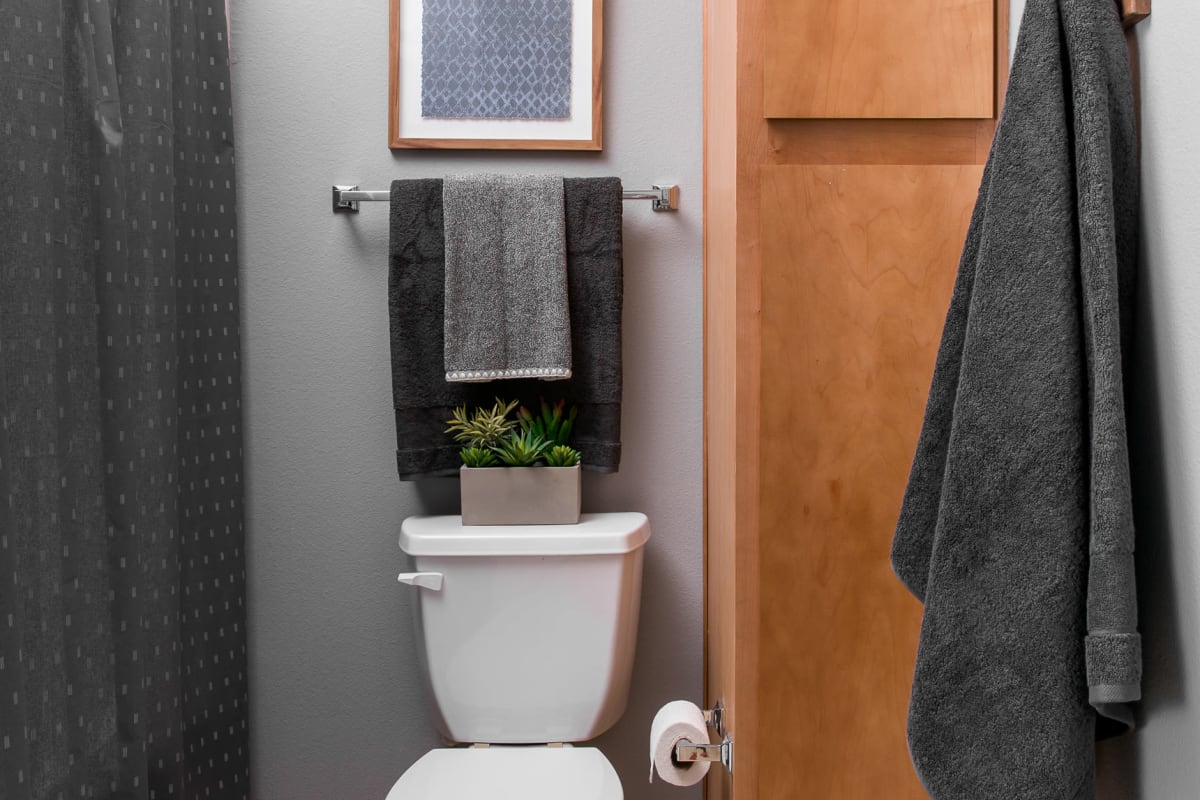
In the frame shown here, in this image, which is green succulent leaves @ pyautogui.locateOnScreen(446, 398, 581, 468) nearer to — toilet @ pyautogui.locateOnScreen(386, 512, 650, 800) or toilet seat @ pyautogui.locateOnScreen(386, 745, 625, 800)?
toilet @ pyautogui.locateOnScreen(386, 512, 650, 800)

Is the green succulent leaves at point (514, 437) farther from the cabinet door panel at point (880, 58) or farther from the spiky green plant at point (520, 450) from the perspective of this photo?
the cabinet door panel at point (880, 58)

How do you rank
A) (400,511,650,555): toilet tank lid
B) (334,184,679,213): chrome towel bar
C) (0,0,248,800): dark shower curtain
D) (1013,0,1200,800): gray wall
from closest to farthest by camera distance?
(1013,0,1200,800): gray wall, (0,0,248,800): dark shower curtain, (400,511,650,555): toilet tank lid, (334,184,679,213): chrome towel bar

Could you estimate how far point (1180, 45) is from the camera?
559 mm

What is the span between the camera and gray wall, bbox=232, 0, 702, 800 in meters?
1.55

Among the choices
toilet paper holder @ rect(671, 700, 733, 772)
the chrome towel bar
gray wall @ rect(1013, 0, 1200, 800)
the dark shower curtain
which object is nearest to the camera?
gray wall @ rect(1013, 0, 1200, 800)

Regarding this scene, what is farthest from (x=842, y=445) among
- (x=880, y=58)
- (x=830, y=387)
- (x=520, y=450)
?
(x=520, y=450)

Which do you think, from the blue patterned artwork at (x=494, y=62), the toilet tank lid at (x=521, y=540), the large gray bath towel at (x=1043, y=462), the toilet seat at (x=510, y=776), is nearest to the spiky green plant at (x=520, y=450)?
the toilet tank lid at (x=521, y=540)

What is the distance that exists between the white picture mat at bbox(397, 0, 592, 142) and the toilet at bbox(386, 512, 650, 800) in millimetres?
665

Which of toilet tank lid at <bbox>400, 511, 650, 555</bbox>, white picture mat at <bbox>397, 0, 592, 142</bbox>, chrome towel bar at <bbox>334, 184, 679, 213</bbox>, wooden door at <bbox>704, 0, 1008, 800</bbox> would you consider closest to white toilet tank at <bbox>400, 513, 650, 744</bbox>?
toilet tank lid at <bbox>400, 511, 650, 555</bbox>

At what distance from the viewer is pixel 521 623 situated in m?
1.39

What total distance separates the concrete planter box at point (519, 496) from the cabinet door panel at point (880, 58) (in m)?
0.66

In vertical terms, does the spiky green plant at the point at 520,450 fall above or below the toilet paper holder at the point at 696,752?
above

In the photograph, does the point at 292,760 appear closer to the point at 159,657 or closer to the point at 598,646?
the point at 159,657

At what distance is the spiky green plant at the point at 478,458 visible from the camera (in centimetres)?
143
